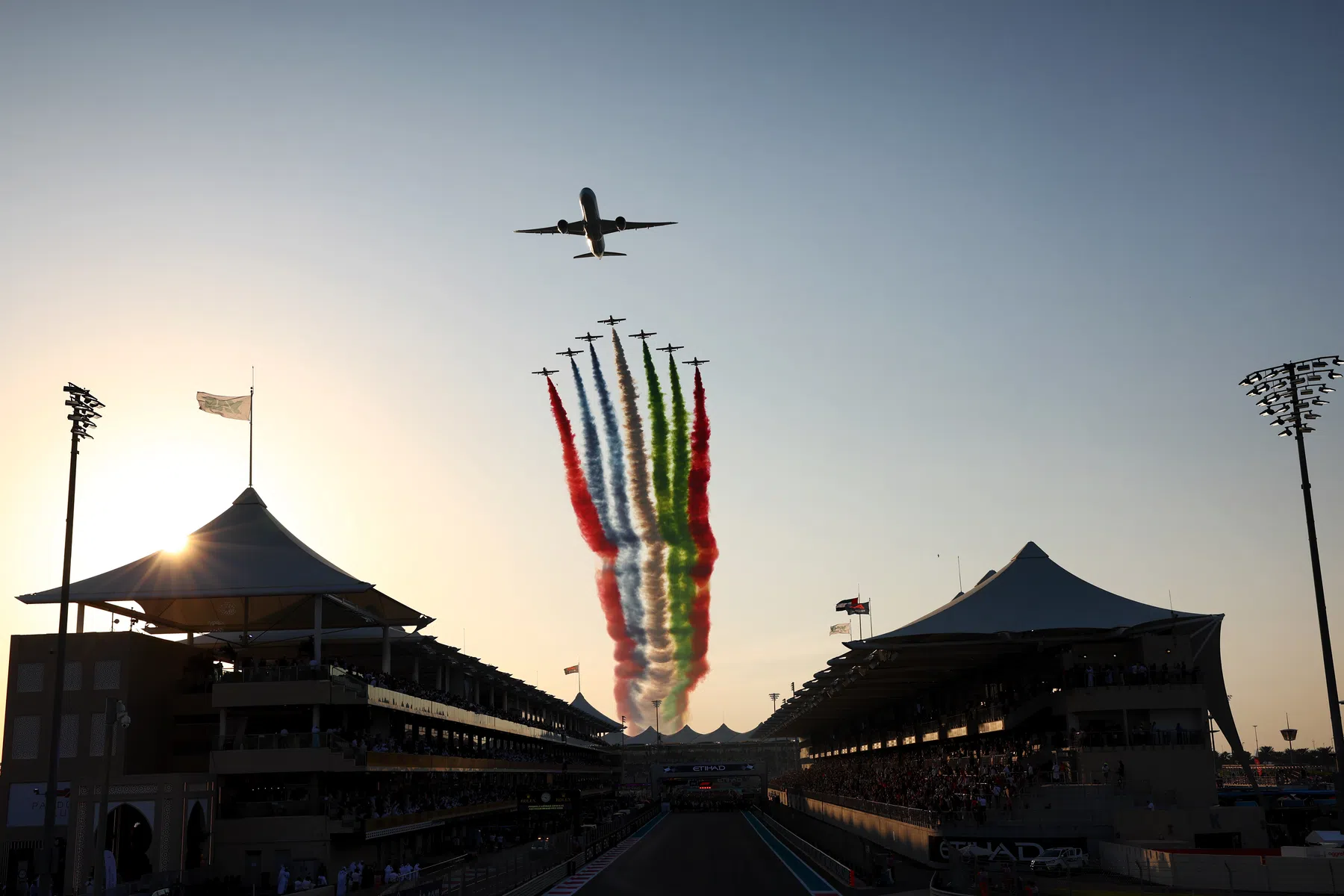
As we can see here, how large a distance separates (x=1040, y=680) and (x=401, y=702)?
102 feet

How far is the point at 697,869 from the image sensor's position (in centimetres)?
4962

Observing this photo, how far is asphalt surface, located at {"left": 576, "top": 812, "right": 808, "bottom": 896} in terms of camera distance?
41.8 metres

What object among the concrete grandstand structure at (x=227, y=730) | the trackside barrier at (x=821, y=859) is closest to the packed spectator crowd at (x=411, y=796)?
the concrete grandstand structure at (x=227, y=730)

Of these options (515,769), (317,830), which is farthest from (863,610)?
(317,830)

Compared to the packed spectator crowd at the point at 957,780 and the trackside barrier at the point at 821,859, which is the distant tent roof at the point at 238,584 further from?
the packed spectator crowd at the point at 957,780

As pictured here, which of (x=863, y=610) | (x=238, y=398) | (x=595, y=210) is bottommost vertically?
(x=863, y=610)

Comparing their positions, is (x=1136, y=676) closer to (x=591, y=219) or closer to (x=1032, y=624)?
(x=1032, y=624)

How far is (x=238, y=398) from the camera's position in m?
59.3

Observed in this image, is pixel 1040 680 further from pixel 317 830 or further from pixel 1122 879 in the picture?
pixel 317 830

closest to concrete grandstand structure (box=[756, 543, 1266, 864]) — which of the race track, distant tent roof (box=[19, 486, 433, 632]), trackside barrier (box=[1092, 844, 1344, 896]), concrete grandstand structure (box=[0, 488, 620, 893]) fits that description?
the race track

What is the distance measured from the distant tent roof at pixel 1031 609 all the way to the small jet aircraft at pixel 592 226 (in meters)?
27.2

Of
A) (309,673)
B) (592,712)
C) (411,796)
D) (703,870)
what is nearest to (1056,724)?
(703,870)

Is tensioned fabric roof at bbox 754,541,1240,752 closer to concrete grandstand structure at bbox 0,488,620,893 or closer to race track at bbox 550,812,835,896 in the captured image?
race track at bbox 550,812,835,896

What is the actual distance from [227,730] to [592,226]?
32877mm
